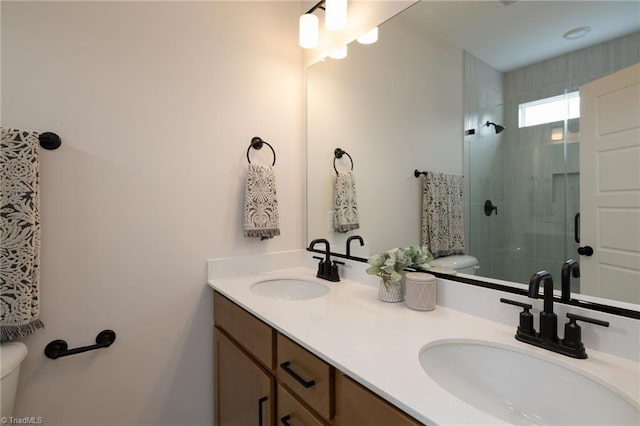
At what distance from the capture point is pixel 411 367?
70 cm

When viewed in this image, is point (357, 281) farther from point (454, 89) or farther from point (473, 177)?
point (454, 89)

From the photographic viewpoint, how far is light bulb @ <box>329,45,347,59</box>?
1596mm

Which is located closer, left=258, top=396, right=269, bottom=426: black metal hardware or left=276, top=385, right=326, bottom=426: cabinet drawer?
left=276, top=385, right=326, bottom=426: cabinet drawer

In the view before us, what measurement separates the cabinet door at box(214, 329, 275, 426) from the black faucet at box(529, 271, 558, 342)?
0.81m

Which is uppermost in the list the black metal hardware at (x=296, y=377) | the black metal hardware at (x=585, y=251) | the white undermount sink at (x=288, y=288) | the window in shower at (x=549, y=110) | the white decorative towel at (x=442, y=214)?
the window in shower at (x=549, y=110)

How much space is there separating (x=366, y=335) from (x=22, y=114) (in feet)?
4.50

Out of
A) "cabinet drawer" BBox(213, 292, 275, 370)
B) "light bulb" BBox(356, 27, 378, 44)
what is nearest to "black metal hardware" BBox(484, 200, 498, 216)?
"cabinet drawer" BBox(213, 292, 275, 370)

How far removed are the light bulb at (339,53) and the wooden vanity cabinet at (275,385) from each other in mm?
1334

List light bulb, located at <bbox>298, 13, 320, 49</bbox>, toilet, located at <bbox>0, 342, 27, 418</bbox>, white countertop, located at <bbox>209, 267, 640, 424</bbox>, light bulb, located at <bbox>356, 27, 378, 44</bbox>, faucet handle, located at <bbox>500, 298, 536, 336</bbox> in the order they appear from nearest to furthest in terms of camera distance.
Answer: white countertop, located at <bbox>209, 267, 640, 424</bbox> < faucet handle, located at <bbox>500, 298, 536, 336</bbox> < toilet, located at <bbox>0, 342, 27, 418</bbox> < light bulb, located at <bbox>356, 27, 378, 44</bbox> < light bulb, located at <bbox>298, 13, 320, 49</bbox>

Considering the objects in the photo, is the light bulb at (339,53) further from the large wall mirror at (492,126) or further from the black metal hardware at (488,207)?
the black metal hardware at (488,207)

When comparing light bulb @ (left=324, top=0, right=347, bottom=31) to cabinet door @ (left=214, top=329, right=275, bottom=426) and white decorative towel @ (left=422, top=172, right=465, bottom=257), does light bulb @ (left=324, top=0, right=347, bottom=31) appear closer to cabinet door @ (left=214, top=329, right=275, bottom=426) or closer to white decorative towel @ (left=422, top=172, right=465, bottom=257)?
white decorative towel @ (left=422, top=172, right=465, bottom=257)

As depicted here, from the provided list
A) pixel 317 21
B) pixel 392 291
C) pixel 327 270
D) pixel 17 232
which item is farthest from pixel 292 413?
pixel 317 21

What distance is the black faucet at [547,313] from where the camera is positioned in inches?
30.2

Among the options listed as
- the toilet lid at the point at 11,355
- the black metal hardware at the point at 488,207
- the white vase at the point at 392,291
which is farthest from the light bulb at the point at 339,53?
the toilet lid at the point at 11,355
